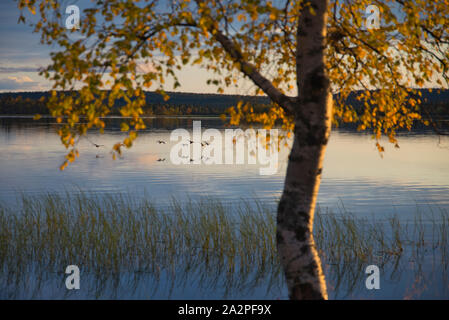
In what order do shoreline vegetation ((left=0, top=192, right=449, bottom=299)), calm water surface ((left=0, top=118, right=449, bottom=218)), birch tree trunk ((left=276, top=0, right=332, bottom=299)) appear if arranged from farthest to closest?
calm water surface ((left=0, top=118, right=449, bottom=218))
shoreline vegetation ((left=0, top=192, right=449, bottom=299))
birch tree trunk ((left=276, top=0, right=332, bottom=299))

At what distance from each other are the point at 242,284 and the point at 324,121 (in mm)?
5027

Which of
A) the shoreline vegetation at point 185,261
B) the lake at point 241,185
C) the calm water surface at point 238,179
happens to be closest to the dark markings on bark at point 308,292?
the lake at point 241,185

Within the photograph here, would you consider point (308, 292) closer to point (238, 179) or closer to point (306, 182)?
point (306, 182)

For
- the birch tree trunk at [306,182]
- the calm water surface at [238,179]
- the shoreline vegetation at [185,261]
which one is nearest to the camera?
the birch tree trunk at [306,182]

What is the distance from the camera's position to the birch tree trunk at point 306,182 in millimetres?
6238

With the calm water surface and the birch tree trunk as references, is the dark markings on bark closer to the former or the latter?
the birch tree trunk

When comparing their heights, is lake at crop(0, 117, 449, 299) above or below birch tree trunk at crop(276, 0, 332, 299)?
below

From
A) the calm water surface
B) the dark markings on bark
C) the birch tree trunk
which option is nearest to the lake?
the calm water surface

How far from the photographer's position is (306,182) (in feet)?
20.4

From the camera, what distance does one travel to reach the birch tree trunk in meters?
6.24

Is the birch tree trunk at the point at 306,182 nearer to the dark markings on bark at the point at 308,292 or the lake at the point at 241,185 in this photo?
the dark markings on bark at the point at 308,292

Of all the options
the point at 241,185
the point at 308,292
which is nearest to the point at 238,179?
the point at 241,185

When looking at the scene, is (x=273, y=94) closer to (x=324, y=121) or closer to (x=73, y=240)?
(x=324, y=121)
